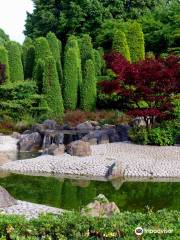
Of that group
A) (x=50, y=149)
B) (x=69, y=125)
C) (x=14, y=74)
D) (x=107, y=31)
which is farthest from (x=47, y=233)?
(x=107, y=31)

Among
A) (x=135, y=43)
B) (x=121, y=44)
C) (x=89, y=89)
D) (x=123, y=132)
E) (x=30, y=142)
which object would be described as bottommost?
(x=30, y=142)

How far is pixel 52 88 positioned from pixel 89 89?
76.7 inches

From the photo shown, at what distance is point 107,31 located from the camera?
113 feet

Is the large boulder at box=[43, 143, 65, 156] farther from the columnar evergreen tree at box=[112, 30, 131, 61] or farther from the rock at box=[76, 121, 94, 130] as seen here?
the columnar evergreen tree at box=[112, 30, 131, 61]

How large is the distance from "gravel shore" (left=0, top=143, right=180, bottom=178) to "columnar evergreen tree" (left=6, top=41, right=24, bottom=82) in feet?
42.1

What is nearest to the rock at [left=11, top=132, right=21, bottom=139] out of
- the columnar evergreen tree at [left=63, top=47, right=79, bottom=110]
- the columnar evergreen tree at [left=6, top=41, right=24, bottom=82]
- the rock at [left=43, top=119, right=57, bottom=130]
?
the rock at [left=43, top=119, right=57, bottom=130]

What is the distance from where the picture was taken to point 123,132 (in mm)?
21062

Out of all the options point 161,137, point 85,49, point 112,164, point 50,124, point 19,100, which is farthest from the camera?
point 85,49

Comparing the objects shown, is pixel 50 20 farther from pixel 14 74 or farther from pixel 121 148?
pixel 121 148

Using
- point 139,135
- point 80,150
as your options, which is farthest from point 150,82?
point 80,150

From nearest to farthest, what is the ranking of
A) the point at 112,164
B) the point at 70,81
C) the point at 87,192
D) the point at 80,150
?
the point at 87,192 < the point at 112,164 < the point at 80,150 < the point at 70,81

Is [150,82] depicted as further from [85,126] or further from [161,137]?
[85,126]

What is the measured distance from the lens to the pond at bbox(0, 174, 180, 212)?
1229cm

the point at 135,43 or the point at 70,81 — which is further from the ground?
the point at 135,43
